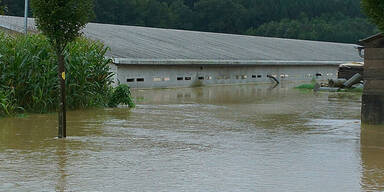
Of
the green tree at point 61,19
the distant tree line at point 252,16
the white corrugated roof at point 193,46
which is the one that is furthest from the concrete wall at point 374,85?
the distant tree line at point 252,16

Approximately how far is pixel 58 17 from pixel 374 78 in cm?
723

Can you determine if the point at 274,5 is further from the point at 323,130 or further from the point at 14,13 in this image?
the point at 323,130

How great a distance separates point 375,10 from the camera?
12555mm

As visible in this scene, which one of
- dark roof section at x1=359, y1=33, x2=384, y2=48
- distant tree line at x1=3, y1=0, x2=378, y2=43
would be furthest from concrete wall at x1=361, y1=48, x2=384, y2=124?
distant tree line at x1=3, y1=0, x2=378, y2=43

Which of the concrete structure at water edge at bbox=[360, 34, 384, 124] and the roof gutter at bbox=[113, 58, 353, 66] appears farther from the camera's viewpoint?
the roof gutter at bbox=[113, 58, 353, 66]

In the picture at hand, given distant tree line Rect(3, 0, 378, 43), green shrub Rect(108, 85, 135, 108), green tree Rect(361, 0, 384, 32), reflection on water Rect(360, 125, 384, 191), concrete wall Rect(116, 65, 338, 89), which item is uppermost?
distant tree line Rect(3, 0, 378, 43)

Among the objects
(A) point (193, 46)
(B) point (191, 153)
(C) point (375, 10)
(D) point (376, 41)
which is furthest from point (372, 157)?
(A) point (193, 46)

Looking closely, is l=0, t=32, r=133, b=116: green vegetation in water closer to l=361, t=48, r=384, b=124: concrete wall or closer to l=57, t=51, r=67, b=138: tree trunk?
l=57, t=51, r=67, b=138: tree trunk

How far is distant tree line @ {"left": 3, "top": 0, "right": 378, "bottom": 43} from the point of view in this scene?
90812 mm

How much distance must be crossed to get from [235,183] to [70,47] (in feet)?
37.8

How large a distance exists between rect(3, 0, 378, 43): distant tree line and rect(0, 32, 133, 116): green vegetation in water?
64.9 metres

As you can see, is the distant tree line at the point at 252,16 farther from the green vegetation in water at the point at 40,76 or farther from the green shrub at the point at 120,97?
the green vegetation in water at the point at 40,76

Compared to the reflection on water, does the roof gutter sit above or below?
above

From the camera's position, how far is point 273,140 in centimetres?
1258
